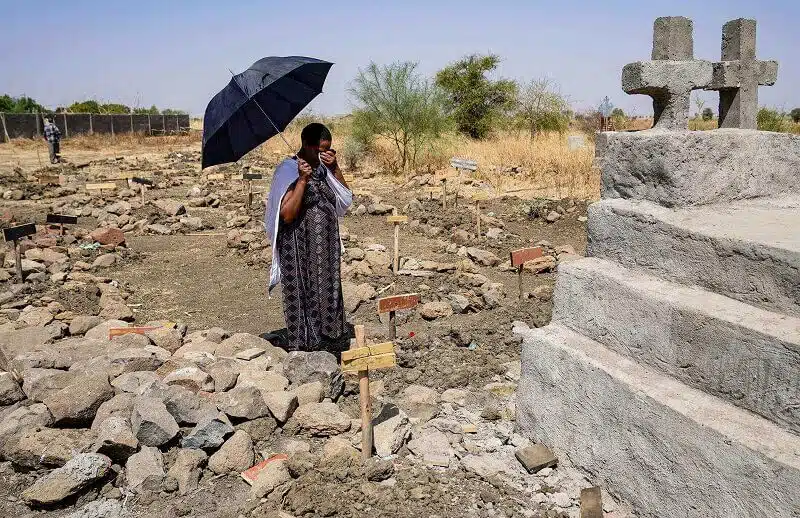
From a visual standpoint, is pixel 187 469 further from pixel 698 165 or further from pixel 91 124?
pixel 91 124

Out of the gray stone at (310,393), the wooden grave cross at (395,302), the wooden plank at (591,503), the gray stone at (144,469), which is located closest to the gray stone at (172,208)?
the wooden grave cross at (395,302)

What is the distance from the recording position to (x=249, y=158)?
2561 cm

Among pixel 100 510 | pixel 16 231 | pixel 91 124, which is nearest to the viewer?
pixel 100 510

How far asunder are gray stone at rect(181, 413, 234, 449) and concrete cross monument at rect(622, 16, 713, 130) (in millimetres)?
2705

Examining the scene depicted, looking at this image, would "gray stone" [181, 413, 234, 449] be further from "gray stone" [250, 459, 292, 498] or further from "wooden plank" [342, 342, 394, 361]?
"wooden plank" [342, 342, 394, 361]

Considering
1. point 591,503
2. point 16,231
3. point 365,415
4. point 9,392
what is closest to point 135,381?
point 9,392

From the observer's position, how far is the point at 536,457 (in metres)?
3.27

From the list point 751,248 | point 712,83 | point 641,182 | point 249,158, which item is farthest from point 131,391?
point 249,158

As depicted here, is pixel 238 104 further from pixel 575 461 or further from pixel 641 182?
pixel 575 461

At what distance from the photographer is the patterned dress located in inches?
181

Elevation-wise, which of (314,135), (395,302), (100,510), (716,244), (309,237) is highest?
(314,135)

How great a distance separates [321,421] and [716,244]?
7.33 ft

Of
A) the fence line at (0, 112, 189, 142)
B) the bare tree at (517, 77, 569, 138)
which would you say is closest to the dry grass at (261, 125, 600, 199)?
the bare tree at (517, 77, 569, 138)

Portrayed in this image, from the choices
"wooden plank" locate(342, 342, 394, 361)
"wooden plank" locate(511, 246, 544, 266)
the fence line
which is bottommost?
"wooden plank" locate(342, 342, 394, 361)
